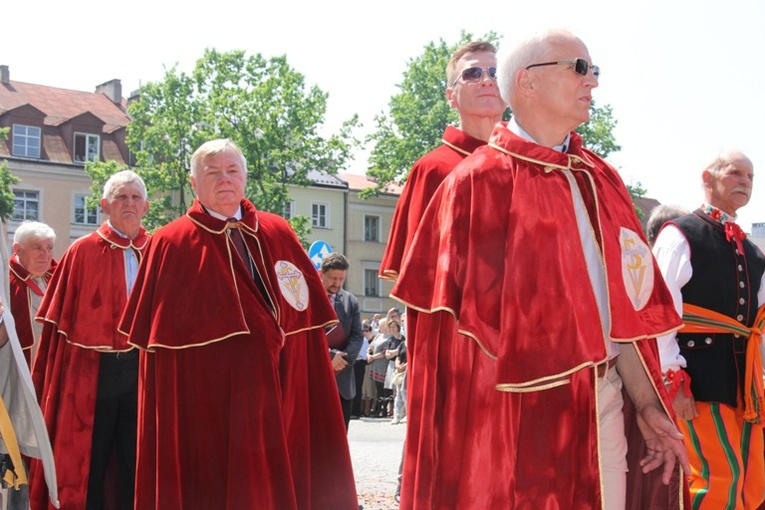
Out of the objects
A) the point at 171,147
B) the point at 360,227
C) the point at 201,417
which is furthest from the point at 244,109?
the point at 201,417

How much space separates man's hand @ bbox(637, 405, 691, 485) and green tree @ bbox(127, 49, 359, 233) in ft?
146

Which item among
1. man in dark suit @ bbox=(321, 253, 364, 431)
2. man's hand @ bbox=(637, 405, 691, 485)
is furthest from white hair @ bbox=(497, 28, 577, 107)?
man in dark suit @ bbox=(321, 253, 364, 431)

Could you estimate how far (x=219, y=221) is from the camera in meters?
6.95

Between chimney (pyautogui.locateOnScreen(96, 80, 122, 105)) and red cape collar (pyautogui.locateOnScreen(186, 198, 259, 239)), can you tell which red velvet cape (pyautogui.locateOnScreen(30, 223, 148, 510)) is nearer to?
red cape collar (pyautogui.locateOnScreen(186, 198, 259, 239))

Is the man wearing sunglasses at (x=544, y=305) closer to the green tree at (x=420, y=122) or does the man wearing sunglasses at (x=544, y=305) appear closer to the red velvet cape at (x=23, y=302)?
the red velvet cape at (x=23, y=302)

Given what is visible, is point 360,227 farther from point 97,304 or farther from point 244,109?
point 97,304

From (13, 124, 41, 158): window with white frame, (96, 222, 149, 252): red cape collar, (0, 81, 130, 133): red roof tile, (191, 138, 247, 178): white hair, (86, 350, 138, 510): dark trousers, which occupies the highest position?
(0, 81, 130, 133): red roof tile

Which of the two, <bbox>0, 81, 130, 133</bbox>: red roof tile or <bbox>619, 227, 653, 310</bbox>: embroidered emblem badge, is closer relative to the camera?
<bbox>619, 227, 653, 310</bbox>: embroidered emblem badge

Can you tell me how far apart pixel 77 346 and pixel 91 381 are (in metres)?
0.28

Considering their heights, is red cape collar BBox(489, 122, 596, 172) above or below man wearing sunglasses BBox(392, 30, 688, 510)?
above

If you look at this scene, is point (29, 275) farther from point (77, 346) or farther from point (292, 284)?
point (292, 284)

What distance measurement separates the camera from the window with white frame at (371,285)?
209 feet

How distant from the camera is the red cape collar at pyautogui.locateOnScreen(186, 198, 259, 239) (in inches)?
274

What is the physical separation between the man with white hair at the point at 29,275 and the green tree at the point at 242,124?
38.7 m
